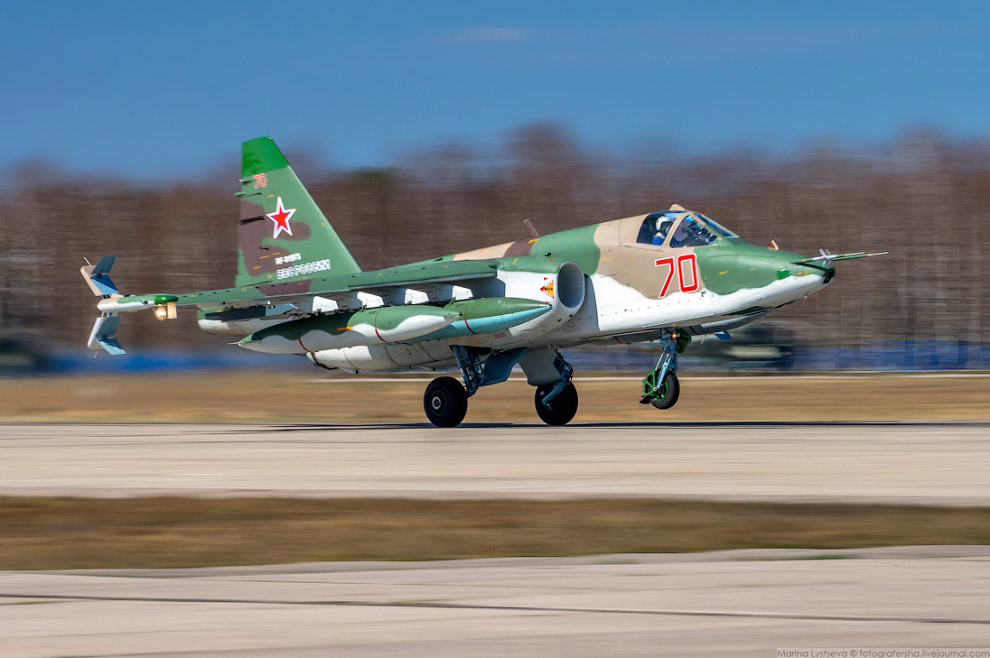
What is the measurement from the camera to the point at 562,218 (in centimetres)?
6456

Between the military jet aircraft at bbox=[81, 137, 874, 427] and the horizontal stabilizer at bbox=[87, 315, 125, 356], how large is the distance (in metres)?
0.02

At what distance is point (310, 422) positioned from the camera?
26719 millimetres

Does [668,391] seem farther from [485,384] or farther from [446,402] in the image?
[446,402]

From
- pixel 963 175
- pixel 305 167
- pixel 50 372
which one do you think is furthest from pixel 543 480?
pixel 963 175

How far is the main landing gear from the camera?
21.0 meters

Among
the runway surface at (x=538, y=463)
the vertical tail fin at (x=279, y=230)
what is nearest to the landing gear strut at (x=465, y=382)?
the runway surface at (x=538, y=463)

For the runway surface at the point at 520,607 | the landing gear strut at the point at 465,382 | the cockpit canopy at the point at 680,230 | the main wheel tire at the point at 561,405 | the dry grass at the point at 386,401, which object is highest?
the cockpit canopy at the point at 680,230

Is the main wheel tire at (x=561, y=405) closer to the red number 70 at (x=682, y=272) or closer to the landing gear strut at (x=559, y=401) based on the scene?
the landing gear strut at (x=559, y=401)

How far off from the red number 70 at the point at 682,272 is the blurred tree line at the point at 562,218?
41.1 meters

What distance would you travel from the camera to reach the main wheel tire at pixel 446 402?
20.9 metres

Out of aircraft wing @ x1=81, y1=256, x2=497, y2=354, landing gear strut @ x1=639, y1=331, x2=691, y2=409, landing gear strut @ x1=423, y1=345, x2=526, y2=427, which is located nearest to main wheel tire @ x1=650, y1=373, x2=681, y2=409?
landing gear strut @ x1=639, y1=331, x2=691, y2=409

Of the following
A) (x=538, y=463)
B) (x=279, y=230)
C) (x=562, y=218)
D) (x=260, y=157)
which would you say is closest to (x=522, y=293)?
(x=279, y=230)

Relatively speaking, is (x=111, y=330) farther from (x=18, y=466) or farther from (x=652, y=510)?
(x=652, y=510)

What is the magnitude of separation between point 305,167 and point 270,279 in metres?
47.5
